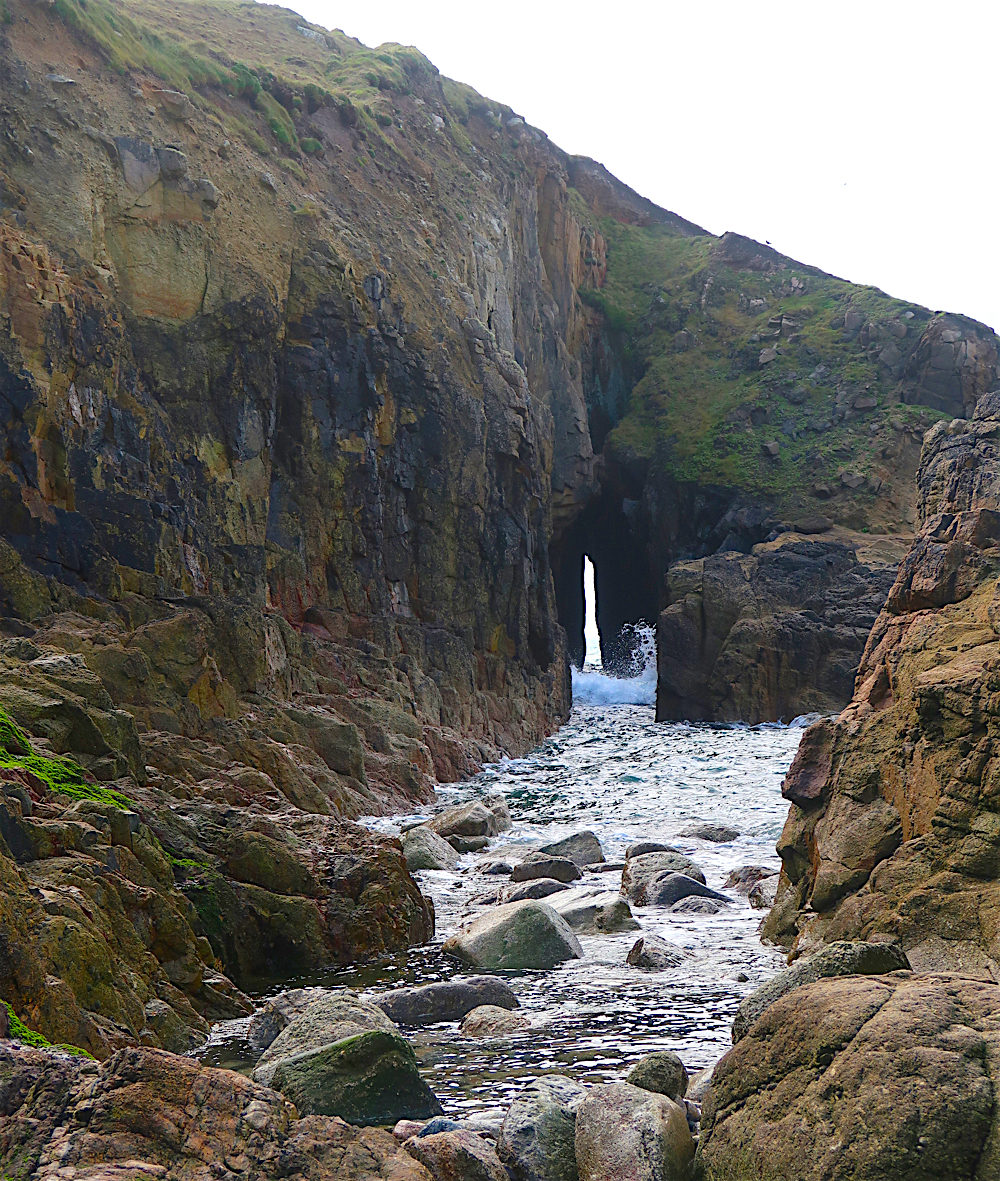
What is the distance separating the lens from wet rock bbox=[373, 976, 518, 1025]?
8367mm

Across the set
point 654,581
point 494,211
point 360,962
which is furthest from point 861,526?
point 360,962

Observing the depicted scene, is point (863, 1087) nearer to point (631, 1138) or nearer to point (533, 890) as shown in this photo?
point (631, 1138)

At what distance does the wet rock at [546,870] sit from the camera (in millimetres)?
14391

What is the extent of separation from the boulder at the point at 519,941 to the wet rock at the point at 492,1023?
6.06ft

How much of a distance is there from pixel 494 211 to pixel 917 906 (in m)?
41.8

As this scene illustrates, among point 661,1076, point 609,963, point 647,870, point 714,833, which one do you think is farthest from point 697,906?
point 661,1076

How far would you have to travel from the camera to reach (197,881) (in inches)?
379

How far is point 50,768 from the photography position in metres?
8.97

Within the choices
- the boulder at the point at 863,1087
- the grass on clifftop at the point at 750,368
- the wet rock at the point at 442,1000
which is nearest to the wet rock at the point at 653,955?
the wet rock at the point at 442,1000

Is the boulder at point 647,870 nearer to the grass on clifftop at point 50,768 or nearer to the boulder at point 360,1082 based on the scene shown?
the grass on clifftop at point 50,768

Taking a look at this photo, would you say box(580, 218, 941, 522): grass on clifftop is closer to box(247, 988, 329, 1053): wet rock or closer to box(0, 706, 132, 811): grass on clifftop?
box(0, 706, 132, 811): grass on clifftop

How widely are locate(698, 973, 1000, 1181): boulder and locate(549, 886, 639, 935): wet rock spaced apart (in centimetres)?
619

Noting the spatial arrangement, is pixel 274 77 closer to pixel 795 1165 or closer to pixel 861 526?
pixel 861 526

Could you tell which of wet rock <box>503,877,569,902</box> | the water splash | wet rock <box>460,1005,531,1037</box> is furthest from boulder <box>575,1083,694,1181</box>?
the water splash
